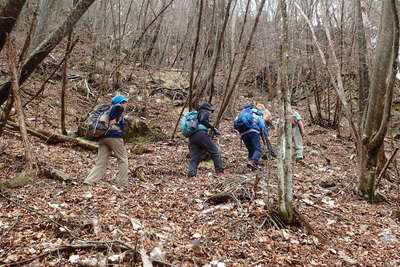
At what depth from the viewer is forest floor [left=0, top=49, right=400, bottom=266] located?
3.16 meters

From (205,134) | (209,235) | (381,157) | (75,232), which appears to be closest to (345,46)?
(381,157)

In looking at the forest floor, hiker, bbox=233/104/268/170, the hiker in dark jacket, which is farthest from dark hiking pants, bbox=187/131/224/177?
hiker, bbox=233/104/268/170

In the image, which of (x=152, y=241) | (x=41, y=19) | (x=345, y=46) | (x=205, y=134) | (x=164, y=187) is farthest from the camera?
(x=345, y=46)

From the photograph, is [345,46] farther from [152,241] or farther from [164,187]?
[152,241]

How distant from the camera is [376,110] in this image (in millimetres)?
5684

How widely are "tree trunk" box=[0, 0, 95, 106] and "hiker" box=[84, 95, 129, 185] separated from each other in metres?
1.61

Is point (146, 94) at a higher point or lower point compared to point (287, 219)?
higher

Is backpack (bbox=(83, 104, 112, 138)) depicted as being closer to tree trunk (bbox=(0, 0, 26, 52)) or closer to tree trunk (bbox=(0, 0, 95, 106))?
tree trunk (bbox=(0, 0, 95, 106))

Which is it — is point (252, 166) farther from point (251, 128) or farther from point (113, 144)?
point (113, 144)

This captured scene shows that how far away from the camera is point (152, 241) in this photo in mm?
3424

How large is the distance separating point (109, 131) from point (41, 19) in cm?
553

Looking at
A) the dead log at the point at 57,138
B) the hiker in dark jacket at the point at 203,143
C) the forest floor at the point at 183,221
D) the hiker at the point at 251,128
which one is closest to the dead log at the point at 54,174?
the forest floor at the point at 183,221

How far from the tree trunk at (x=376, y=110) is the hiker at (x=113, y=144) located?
458cm

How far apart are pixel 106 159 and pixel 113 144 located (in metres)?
0.33
